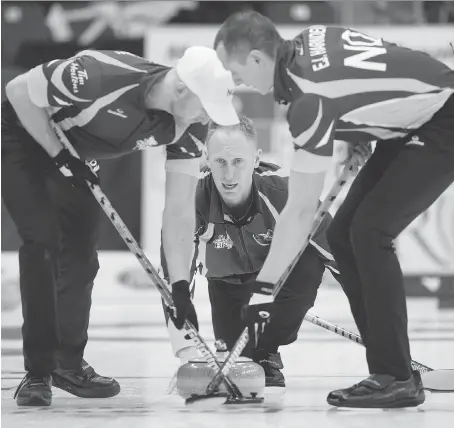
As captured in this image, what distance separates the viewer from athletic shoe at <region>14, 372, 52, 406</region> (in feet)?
9.75

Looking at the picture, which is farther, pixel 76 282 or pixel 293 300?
pixel 293 300

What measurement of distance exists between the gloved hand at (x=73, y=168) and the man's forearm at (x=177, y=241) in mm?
282

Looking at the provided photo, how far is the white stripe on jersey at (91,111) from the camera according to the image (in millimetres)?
2959

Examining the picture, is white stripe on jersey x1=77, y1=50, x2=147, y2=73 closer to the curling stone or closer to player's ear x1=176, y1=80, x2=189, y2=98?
player's ear x1=176, y1=80, x2=189, y2=98

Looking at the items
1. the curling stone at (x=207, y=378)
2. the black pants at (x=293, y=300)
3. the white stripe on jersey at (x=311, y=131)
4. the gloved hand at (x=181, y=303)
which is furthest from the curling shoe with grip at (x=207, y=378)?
the white stripe on jersey at (x=311, y=131)

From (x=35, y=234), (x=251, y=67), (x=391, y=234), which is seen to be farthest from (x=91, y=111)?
(x=391, y=234)

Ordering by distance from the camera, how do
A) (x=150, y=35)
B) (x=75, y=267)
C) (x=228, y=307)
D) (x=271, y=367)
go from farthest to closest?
1. (x=150, y=35)
2. (x=228, y=307)
3. (x=271, y=367)
4. (x=75, y=267)

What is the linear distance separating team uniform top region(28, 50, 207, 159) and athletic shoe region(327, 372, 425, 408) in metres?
0.96

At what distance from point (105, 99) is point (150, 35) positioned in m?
4.80

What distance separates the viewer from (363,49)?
2.83 m

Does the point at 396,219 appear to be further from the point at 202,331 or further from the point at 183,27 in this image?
the point at 183,27

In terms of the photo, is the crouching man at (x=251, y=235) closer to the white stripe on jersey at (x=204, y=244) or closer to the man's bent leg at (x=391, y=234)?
the white stripe on jersey at (x=204, y=244)

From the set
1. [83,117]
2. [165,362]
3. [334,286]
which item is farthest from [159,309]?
[83,117]

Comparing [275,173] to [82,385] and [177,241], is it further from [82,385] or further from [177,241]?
[82,385]
